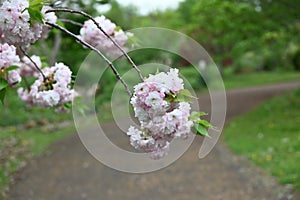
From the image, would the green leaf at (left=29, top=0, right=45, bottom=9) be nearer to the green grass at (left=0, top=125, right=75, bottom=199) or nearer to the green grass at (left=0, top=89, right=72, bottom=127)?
the green grass at (left=0, top=125, right=75, bottom=199)

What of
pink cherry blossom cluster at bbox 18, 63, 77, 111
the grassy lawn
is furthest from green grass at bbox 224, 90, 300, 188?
pink cherry blossom cluster at bbox 18, 63, 77, 111

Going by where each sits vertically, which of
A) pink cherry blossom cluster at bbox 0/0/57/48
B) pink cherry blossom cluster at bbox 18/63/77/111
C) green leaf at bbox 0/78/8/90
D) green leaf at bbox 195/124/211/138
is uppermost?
pink cherry blossom cluster at bbox 0/0/57/48

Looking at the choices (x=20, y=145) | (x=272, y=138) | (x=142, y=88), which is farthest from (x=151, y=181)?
(x=142, y=88)

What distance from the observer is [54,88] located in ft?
7.51

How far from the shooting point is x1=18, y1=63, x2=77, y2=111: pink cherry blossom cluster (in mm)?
2248

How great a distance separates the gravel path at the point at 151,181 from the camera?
485 cm

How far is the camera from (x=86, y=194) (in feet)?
16.5

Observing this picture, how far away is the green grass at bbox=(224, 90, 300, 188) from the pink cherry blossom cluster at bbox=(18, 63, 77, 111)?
3.13 m

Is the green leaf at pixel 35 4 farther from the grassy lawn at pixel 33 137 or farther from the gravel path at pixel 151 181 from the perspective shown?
the gravel path at pixel 151 181

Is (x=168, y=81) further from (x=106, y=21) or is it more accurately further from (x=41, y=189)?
(x=41, y=189)

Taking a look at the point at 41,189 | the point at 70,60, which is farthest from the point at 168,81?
the point at 70,60

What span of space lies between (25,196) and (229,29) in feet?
22.5

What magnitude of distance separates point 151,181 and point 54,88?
3391 mm

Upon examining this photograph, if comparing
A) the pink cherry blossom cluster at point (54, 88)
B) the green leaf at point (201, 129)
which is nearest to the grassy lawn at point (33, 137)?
the pink cherry blossom cluster at point (54, 88)
